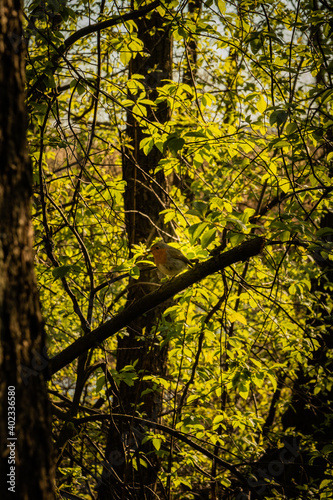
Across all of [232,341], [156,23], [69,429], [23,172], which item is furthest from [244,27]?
[69,429]

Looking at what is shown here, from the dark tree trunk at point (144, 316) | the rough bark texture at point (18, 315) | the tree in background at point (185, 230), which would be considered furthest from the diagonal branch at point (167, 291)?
the dark tree trunk at point (144, 316)

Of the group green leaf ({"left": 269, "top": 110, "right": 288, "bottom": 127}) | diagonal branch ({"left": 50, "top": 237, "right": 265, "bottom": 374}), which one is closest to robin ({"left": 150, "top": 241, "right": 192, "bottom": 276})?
diagonal branch ({"left": 50, "top": 237, "right": 265, "bottom": 374})

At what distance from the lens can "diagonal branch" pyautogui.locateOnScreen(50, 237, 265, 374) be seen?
6.58 ft

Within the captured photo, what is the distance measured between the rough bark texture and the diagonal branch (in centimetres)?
90

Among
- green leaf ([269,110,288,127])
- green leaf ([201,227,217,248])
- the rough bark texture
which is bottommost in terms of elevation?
the rough bark texture

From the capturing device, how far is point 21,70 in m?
1.27

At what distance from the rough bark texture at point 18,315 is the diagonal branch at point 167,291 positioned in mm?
901

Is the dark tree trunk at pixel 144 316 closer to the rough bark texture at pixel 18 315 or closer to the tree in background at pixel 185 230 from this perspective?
the tree in background at pixel 185 230

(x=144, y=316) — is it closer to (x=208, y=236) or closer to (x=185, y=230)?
(x=185, y=230)

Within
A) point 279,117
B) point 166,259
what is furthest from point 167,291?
point 279,117

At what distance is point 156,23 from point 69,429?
3.63 meters

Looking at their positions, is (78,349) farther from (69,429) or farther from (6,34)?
(6,34)

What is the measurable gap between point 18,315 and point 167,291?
3.40ft

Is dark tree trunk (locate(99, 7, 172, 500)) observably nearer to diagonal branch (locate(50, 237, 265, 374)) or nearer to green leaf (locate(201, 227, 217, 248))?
diagonal branch (locate(50, 237, 265, 374))
